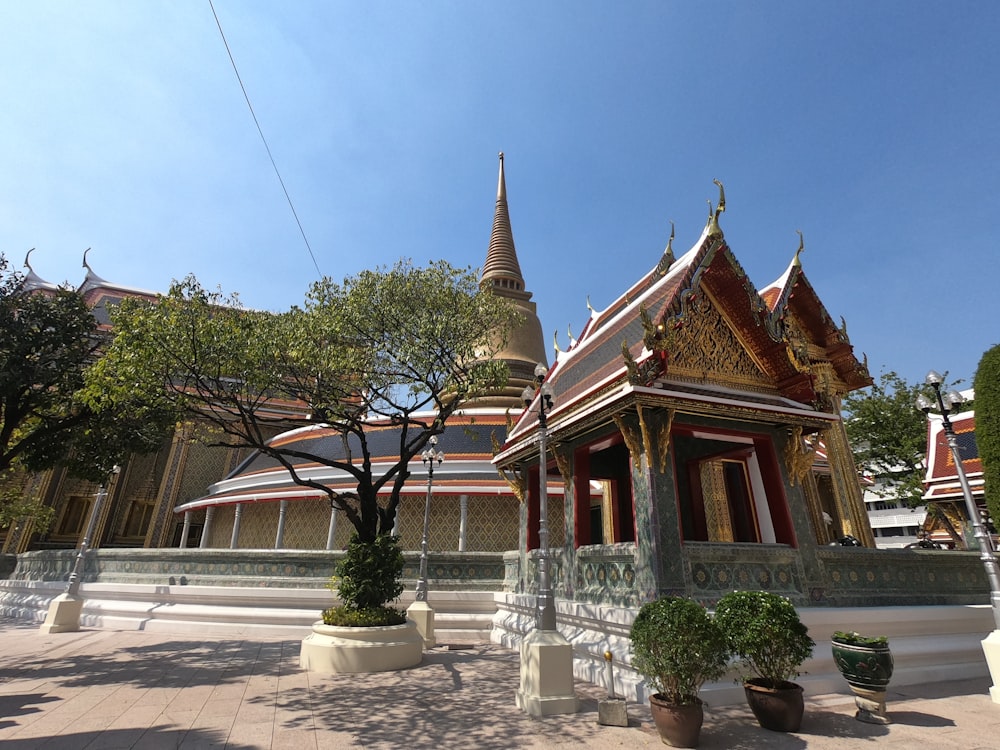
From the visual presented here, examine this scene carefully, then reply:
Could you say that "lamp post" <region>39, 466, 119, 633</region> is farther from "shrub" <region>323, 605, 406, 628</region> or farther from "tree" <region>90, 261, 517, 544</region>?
"shrub" <region>323, 605, 406, 628</region>

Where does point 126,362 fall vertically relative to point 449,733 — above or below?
above

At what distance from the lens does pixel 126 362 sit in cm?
891

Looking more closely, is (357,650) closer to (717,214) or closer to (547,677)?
(547,677)

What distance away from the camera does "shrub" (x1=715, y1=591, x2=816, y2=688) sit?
17.5ft

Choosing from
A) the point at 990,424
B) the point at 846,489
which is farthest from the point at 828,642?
the point at 990,424

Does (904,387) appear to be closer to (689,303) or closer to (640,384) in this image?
(689,303)

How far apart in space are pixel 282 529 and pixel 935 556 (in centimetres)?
1818

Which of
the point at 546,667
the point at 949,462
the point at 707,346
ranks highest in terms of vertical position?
the point at 949,462

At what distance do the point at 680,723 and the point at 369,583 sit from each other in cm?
551

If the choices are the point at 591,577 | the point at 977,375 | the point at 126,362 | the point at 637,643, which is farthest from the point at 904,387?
the point at 126,362

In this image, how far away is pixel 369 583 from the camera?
8.68 m

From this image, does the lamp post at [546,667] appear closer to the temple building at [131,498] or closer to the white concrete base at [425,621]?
the white concrete base at [425,621]

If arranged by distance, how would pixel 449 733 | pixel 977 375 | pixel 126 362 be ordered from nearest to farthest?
pixel 449 733, pixel 126 362, pixel 977 375

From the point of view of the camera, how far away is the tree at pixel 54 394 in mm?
11203
